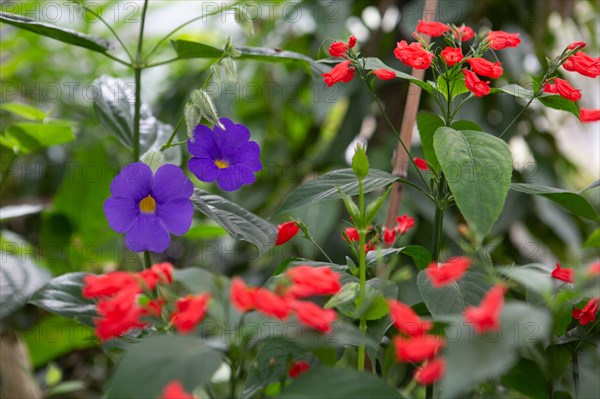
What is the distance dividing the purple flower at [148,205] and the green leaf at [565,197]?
0.27 m

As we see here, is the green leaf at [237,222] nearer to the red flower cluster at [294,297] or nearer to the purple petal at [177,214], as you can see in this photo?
the purple petal at [177,214]

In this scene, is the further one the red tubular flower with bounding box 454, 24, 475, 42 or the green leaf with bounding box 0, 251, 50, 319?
the green leaf with bounding box 0, 251, 50, 319

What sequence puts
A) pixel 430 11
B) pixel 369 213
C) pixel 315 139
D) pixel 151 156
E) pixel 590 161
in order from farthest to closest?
pixel 590 161 < pixel 315 139 < pixel 430 11 < pixel 151 156 < pixel 369 213

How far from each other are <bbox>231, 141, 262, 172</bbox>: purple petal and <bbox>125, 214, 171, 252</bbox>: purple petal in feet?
0.34

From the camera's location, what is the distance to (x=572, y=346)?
1.80 feet

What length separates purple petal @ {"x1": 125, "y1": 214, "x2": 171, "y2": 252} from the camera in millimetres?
562

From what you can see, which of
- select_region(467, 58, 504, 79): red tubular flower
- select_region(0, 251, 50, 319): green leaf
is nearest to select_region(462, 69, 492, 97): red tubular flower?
select_region(467, 58, 504, 79): red tubular flower

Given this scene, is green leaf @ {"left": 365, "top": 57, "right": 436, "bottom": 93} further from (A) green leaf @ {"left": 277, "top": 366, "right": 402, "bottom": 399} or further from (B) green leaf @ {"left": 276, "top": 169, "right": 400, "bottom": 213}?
(A) green leaf @ {"left": 277, "top": 366, "right": 402, "bottom": 399}

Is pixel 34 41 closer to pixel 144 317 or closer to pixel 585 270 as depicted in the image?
pixel 144 317

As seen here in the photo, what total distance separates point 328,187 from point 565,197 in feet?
0.66

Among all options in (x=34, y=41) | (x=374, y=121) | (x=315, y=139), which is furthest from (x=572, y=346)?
(x=34, y=41)

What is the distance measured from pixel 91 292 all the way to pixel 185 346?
0.08m

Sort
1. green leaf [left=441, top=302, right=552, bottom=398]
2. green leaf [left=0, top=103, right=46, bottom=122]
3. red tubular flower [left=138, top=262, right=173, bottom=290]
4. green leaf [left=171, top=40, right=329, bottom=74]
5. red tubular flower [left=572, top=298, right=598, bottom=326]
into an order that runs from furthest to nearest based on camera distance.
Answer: green leaf [left=0, top=103, right=46, bottom=122], green leaf [left=171, top=40, right=329, bottom=74], red tubular flower [left=572, top=298, right=598, bottom=326], red tubular flower [left=138, top=262, right=173, bottom=290], green leaf [left=441, top=302, right=552, bottom=398]

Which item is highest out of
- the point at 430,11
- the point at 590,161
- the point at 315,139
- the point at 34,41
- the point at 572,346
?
the point at 430,11
